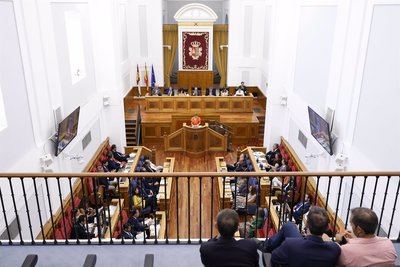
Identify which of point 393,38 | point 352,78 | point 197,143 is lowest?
point 197,143

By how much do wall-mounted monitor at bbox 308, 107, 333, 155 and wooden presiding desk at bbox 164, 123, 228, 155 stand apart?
4367 mm

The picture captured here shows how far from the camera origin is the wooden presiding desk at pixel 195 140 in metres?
12.5

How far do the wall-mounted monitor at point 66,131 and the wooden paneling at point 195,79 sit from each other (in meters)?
10.2

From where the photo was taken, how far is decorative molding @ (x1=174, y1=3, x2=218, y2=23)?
16808 millimetres

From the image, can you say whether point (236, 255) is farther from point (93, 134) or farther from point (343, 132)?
point (93, 134)

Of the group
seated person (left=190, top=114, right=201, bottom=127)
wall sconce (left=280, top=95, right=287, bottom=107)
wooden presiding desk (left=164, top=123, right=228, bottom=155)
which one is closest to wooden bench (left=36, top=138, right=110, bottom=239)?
wooden presiding desk (left=164, top=123, right=228, bottom=155)

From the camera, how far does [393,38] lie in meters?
5.64

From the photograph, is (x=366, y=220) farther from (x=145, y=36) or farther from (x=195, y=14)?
(x=145, y=36)

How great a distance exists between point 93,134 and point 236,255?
8547 mm

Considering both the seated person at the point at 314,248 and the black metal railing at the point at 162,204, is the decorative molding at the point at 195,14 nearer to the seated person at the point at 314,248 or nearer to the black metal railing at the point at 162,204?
the black metal railing at the point at 162,204

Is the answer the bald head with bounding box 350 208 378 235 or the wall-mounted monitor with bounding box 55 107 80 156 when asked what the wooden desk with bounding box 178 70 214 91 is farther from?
the bald head with bounding box 350 208 378 235

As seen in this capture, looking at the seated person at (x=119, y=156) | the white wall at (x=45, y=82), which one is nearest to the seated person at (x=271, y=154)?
the seated person at (x=119, y=156)

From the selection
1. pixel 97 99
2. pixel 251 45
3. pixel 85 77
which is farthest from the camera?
pixel 251 45

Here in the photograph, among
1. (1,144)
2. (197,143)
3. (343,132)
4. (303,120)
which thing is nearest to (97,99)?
(197,143)
